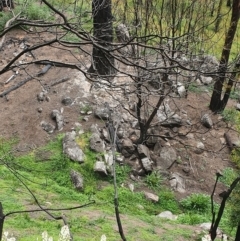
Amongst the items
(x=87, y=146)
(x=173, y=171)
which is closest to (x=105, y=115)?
(x=87, y=146)

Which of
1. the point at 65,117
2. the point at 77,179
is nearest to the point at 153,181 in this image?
the point at 77,179

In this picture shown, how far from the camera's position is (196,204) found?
9.70 meters

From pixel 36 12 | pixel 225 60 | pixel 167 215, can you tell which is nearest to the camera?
pixel 167 215

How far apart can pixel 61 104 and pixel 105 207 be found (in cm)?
336

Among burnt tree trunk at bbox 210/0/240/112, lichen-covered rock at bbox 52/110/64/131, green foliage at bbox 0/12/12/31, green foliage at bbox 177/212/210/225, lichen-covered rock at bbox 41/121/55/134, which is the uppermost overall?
green foliage at bbox 0/12/12/31

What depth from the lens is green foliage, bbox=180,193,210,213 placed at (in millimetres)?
9656

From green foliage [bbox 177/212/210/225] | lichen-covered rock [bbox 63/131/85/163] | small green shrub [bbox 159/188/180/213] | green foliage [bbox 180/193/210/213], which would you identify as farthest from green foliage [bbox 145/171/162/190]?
lichen-covered rock [bbox 63/131/85/163]

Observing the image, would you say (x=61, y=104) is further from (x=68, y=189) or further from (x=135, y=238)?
(x=135, y=238)

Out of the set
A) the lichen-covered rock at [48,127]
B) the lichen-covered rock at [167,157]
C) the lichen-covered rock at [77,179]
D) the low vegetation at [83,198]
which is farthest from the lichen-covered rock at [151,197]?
the lichen-covered rock at [48,127]

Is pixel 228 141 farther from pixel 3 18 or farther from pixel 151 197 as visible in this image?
pixel 3 18

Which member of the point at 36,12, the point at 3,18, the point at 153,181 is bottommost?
the point at 153,181

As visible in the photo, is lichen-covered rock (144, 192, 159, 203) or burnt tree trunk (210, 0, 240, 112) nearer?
lichen-covered rock (144, 192, 159, 203)

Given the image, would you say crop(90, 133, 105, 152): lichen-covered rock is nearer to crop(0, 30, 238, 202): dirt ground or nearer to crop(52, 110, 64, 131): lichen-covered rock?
crop(0, 30, 238, 202): dirt ground

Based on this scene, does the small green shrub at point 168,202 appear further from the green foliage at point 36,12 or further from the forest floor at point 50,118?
the green foliage at point 36,12
